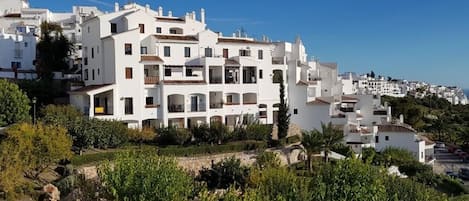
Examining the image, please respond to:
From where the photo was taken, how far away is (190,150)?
38.0m

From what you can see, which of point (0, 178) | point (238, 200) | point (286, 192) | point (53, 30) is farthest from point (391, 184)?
point (53, 30)

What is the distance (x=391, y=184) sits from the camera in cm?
2491

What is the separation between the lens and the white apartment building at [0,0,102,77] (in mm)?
56781

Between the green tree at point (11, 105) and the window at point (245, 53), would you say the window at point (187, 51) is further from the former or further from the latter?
the green tree at point (11, 105)

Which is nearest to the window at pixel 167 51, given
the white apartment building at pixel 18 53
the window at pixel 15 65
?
the white apartment building at pixel 18 53

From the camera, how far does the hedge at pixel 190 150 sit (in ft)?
108

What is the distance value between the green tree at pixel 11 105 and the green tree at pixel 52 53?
46.2ft

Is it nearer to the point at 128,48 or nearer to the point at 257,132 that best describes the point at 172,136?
the point at 257,132

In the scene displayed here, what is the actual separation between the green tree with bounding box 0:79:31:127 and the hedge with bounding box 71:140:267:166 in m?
7.72

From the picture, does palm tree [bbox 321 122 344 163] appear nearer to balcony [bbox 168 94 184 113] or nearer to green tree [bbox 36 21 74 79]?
balcony [bbox 168 94 184 113]

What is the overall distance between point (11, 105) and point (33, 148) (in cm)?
1003

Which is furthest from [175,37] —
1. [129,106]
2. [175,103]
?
[129,106]

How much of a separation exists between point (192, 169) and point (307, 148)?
1037 cm

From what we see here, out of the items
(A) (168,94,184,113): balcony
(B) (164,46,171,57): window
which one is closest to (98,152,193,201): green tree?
(A) (168,94,184,113): balcony
